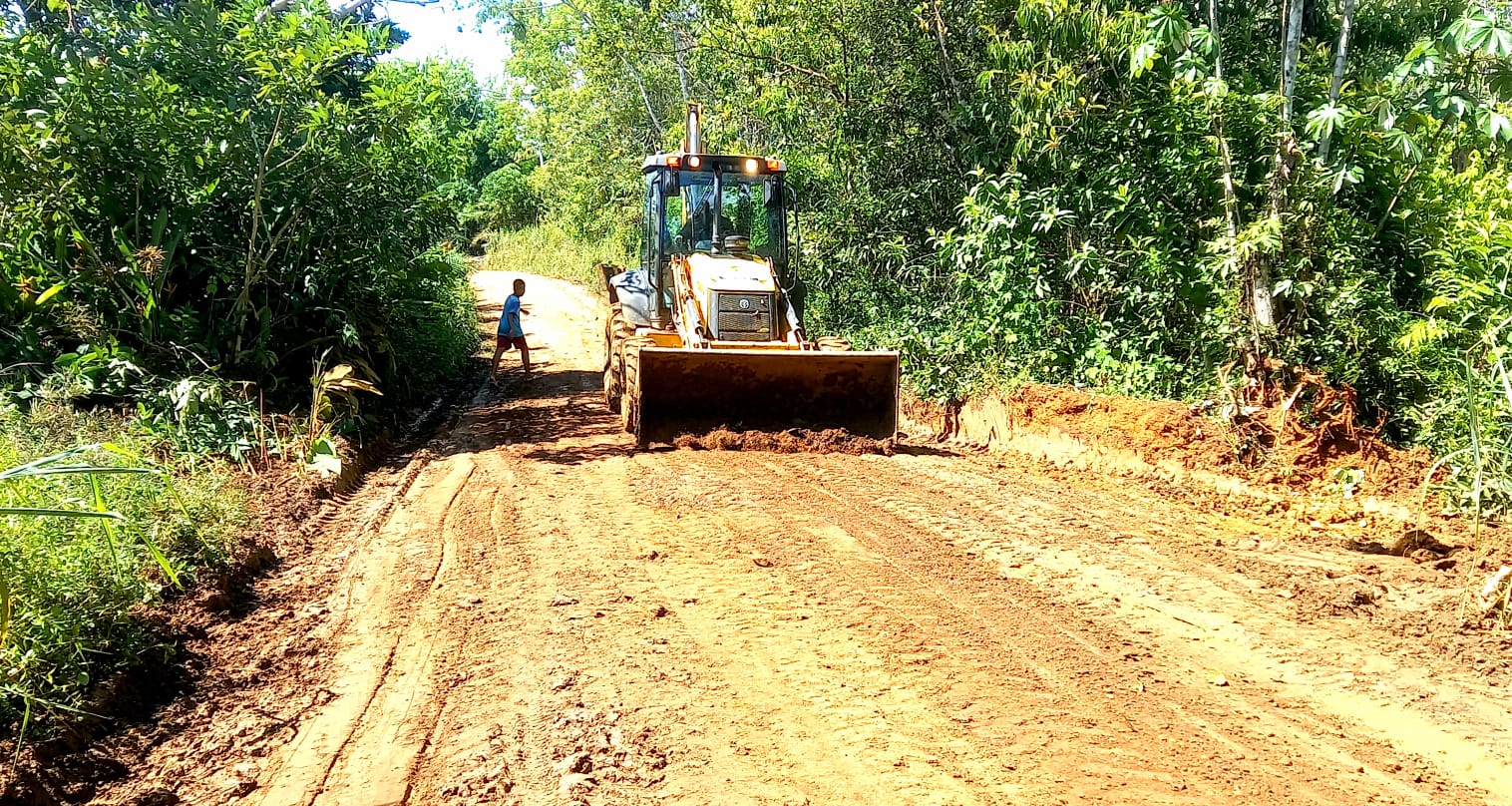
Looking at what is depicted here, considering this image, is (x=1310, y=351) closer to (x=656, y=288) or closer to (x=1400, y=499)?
(x=1400, y=499)

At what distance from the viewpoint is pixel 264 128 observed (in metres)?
9.27

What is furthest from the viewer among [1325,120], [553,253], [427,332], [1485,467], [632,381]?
[553,253]

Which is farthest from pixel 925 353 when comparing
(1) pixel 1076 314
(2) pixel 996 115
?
(2) pixel 996 115

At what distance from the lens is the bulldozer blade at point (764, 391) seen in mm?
9641

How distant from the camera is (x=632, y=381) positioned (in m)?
10.1

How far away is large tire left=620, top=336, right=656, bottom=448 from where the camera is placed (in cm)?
968

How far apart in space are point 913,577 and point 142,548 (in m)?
4.19

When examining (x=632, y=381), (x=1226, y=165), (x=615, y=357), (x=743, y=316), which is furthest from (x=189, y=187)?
(x=1226, y=165)

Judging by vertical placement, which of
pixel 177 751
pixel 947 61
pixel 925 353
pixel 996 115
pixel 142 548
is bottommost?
pixel 177 751

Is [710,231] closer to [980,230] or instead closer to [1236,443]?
[980,230]

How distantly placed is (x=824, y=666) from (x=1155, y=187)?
23.9 feet

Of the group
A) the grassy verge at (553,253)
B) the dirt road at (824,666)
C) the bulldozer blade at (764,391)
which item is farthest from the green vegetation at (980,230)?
the grassy verge at (553,253)

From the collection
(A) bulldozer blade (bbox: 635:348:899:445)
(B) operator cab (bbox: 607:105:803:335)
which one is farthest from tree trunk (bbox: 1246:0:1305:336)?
(B) operator cab (bbox: 607:105:803:335)

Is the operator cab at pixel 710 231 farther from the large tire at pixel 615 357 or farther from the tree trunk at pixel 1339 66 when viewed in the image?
the tree trunk at pixel 1339 66
